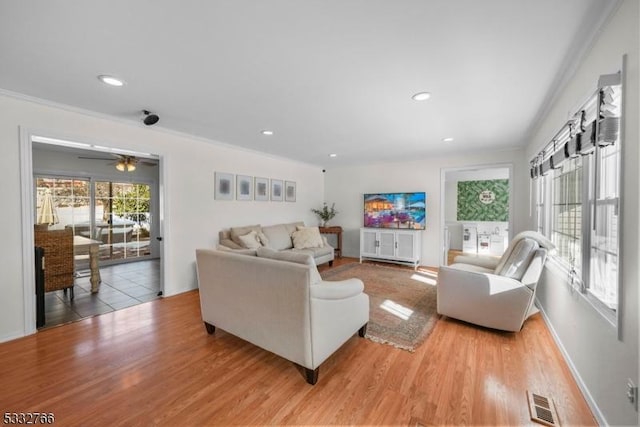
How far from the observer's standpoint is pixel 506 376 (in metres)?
1.95

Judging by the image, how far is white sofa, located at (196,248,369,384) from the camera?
1.85 meters

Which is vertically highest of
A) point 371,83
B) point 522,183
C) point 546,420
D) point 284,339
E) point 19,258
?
point 371,83

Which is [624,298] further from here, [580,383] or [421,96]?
[421,96]

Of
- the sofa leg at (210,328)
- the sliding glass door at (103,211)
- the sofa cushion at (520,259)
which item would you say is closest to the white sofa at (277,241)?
the sofa leg at (210,328)

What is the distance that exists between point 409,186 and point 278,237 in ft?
10.1

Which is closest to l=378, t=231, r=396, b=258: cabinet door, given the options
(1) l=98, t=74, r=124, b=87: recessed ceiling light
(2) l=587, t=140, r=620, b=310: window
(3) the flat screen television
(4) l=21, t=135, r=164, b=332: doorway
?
(3) the flat screen television

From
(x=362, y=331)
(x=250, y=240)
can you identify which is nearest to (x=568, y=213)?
(x=362, y=331)

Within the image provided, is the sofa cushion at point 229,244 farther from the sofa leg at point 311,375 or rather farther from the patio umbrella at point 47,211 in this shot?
the patio umbrella at point 47,211

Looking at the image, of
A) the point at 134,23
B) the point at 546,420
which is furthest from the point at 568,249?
the point at 134,23

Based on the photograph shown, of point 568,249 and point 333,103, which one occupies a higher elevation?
point 333,103

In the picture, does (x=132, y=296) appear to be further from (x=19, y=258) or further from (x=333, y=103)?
(x=333, y=103)

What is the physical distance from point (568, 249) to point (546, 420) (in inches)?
60.6

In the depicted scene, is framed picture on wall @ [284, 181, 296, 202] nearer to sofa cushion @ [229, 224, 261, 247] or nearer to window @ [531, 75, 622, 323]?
sofa cushion @ [229, 224, 261, 247]

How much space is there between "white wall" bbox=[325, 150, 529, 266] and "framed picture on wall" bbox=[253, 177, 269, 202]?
6.90 ft
